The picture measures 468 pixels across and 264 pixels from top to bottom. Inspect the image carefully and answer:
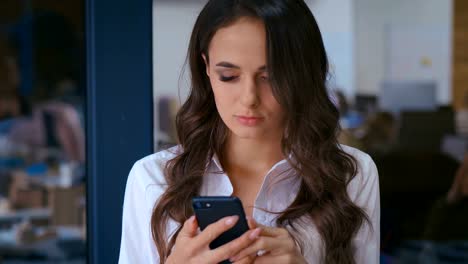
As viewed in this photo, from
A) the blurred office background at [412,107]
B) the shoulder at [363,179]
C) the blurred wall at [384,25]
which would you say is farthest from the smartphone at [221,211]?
the blurred wall at [384,25]

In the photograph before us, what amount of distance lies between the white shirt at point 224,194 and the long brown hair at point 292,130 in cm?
2

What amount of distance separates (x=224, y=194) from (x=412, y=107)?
12.9ft

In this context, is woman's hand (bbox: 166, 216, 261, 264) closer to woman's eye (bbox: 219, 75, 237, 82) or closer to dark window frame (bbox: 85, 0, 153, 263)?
woman's eye (bbox: 219, 75, 237, 82)

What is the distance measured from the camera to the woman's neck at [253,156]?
1847 millimetres

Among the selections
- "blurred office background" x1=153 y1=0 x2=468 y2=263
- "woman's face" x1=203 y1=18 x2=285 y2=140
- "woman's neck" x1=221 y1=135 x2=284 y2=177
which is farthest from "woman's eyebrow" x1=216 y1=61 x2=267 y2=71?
"blurred office background" x1=153 y1=0 x2=468 y2=263

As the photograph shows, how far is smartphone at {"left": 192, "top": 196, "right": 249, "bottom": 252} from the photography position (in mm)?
1470

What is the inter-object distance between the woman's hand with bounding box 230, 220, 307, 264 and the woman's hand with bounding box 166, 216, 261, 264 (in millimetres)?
14

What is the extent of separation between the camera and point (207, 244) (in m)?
1.52

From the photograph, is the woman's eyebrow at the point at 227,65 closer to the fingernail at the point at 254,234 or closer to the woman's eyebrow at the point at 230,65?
the woman's eyebrow at the point at 230,65

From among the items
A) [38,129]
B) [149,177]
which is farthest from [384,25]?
[149,177]

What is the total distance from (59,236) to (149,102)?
8.75 ft

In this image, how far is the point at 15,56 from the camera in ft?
16.0

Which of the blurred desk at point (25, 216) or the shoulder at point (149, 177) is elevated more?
the shoulder at point (149, 177)

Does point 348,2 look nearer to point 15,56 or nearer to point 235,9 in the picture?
point 15,56
